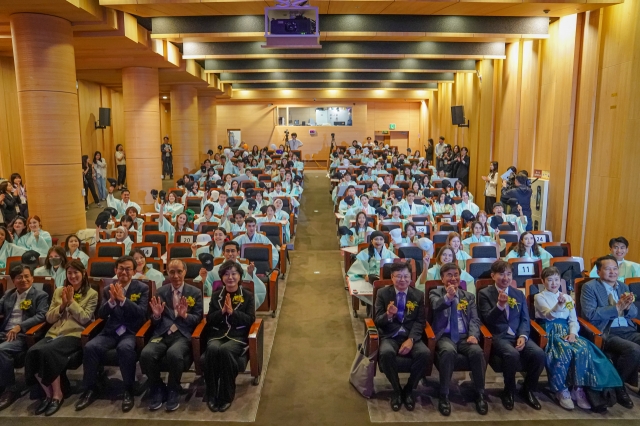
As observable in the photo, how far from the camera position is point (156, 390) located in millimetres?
4496

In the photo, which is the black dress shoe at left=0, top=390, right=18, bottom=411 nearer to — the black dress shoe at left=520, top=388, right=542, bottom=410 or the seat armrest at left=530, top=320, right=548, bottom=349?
the black dress shoe at left=520, top=388, right=542, bottom=410

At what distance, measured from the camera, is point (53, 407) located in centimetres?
440

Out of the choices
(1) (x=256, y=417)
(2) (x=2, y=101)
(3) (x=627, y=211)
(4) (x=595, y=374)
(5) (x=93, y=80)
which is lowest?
(1) (x=256, y=417)

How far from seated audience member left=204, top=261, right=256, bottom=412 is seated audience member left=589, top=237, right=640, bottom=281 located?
3.86 metres

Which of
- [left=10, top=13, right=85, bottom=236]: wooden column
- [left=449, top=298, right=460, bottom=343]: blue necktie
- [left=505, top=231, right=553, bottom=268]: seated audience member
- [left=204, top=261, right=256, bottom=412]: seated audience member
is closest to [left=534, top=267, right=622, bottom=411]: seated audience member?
[left=449, top=298, right=460, bottom=343]: blue necktie

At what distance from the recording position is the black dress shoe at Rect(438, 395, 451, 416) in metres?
4.34

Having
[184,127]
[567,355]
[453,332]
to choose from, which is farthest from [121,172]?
[567,355]

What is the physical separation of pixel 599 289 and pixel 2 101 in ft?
40.8

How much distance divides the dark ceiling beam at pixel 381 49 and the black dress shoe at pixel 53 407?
29.3 ft

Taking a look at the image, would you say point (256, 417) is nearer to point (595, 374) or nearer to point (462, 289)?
point (462, 289)

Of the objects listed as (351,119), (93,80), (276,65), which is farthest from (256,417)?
(351,119)

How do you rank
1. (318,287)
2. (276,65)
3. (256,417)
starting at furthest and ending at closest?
1. (276,65)
2. (318,287)
3. (256,417)

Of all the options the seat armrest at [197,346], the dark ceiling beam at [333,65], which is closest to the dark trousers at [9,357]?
the seat armrest at [197,346]

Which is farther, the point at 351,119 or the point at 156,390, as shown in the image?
the point at 351,119
